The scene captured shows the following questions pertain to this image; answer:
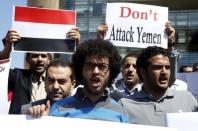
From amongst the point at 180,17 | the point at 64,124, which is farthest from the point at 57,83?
the point at 180,17

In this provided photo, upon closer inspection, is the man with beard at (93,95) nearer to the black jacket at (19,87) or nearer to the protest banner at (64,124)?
the protest banner at (64,124)

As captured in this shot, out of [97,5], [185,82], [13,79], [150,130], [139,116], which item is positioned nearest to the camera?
[150,130]

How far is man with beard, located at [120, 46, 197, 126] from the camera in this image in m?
3.68

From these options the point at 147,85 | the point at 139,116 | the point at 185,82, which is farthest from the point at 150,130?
the point at 185,82

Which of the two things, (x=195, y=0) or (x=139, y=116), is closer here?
(x=139, y=116)

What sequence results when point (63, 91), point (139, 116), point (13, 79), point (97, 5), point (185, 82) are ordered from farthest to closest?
point (97, 5) < point (185, 82) < point (13, 79) < point (63, 91) < point (139, 116)

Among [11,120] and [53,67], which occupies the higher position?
[53,67]

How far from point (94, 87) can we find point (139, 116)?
0.46 meters

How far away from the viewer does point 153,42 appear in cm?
547

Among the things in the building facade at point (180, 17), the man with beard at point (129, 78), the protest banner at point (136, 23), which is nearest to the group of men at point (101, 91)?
the man with beard at point (129, 78)

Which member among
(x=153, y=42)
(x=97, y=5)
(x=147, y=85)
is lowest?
(x=147, y=85)

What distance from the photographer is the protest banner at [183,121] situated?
347 cm

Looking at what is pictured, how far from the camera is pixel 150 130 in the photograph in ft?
10.9

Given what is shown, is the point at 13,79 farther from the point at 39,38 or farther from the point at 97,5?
the point at 97,5
